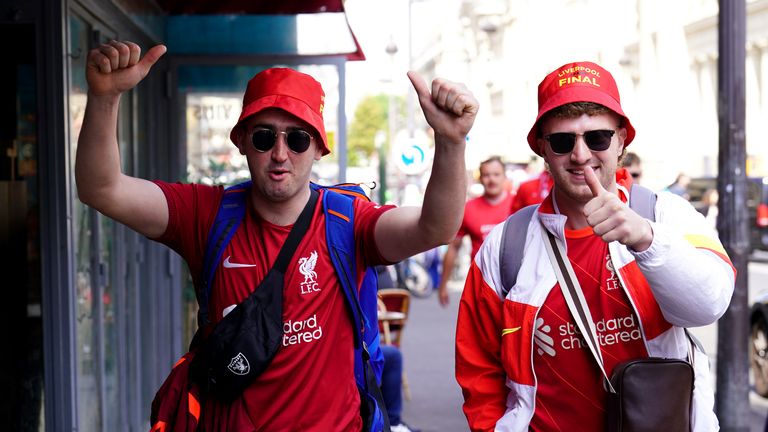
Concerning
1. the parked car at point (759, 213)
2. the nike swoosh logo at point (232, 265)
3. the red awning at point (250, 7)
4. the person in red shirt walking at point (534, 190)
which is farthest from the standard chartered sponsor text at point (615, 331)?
the parked car at point (759, 213)

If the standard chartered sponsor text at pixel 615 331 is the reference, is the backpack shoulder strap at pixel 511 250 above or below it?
above

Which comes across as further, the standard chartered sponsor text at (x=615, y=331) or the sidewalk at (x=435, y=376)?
the sidewalk at (x=435, y=376)

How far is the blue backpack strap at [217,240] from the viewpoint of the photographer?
3529 mm

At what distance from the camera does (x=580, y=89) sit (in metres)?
3.60

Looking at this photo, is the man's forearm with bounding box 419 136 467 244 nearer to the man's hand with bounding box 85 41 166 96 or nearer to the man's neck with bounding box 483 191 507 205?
the man's hand with bounding box 85 41 166 96

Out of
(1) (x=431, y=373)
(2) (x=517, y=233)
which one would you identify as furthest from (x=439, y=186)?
(1) (x=431, y=373)

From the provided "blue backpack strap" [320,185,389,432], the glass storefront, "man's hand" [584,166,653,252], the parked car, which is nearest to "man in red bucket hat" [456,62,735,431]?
"man's hand" [584,166,653,252]

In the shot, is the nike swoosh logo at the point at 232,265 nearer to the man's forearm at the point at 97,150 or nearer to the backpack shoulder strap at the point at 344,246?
the backpack shoulder strap at the point at 344,246

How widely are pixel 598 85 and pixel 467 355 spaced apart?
95 cm

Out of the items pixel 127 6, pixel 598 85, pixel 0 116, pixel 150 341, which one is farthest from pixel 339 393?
pixel 150 341

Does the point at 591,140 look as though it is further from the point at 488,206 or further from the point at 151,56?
the point at 488,206

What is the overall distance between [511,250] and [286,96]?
866 mm

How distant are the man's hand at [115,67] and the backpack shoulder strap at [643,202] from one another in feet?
4.91

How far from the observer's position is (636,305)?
3.42 meters
